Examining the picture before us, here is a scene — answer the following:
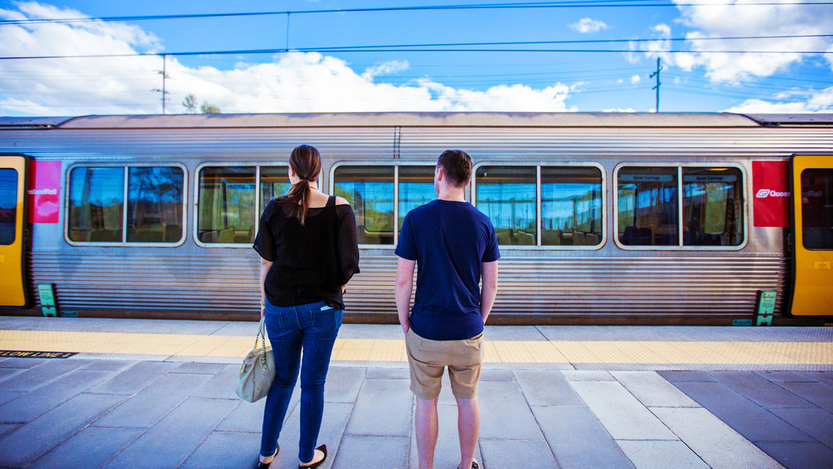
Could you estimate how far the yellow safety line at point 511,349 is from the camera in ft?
12.7

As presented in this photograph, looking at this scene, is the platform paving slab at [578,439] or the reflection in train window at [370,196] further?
the reflection in train window at [370,196]

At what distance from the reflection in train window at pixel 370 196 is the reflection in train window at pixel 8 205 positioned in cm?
444

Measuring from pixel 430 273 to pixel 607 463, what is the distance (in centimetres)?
167

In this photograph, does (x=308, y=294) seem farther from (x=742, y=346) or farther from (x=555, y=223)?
(x=742, y=346)

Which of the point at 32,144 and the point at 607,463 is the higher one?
the point at 32,144

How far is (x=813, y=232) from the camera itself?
4.88m

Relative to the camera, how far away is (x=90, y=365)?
361 cm

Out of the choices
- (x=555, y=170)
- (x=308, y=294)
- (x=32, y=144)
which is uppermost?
(x=32, y=144)

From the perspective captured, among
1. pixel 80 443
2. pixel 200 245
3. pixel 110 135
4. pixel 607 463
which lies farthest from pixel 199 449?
pixel 110 135

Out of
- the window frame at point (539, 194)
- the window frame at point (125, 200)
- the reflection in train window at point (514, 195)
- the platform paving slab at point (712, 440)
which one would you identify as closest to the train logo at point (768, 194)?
the window frame at point (539, 194)

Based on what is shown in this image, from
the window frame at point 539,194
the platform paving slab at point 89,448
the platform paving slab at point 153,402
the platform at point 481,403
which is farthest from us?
the window frame at point 539,194

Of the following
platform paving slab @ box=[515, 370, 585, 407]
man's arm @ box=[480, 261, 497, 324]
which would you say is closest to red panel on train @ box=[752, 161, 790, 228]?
platform paving slab @ box=[515, 370, 585, 407]

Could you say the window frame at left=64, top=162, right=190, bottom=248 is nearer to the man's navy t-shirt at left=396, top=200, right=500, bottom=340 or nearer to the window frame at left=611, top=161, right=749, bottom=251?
the man's navy t-shirt at left=396, top=200, right=500, bottom=340

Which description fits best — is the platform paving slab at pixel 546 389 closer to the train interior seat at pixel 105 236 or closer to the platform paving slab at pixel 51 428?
the platform paving slab at pixel 51 428
